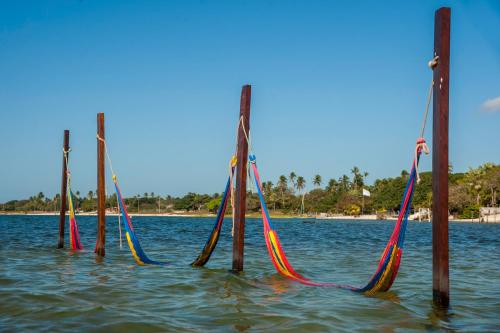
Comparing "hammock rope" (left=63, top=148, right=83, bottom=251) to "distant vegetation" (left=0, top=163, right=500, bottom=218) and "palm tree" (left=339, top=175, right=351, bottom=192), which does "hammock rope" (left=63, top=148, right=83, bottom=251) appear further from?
"palm tree" (left=339, top=175, right=351, bottom=192)

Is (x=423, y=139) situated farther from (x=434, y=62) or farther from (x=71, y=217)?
(x=71, y=217)

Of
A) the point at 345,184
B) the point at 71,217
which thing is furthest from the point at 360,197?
the point at 71,217

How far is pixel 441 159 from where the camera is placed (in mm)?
6906

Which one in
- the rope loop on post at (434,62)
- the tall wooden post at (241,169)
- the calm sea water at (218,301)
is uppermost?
the rope loop on post at (434,62)

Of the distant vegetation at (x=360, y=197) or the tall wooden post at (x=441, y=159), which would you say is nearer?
the tall wooden post at (x=441, y=159)

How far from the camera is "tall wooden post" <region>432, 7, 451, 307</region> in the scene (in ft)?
22.6

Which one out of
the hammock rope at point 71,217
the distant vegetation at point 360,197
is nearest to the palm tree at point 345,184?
the distant vegetation at point 360,197

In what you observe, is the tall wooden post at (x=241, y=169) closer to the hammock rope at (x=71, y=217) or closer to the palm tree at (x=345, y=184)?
the hammock rope at (x=71, y=217)

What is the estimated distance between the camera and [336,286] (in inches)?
383

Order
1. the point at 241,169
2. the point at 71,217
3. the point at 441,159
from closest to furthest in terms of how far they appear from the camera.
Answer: the point at 441,159 < the point at 241,169 < the point at 71,217

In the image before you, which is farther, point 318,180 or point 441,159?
point 318,180

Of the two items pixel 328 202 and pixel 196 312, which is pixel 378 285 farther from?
pixel 328 202

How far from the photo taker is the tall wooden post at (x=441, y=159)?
6.88 meters

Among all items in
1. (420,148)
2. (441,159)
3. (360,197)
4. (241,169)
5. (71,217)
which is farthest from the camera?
(360,197)
